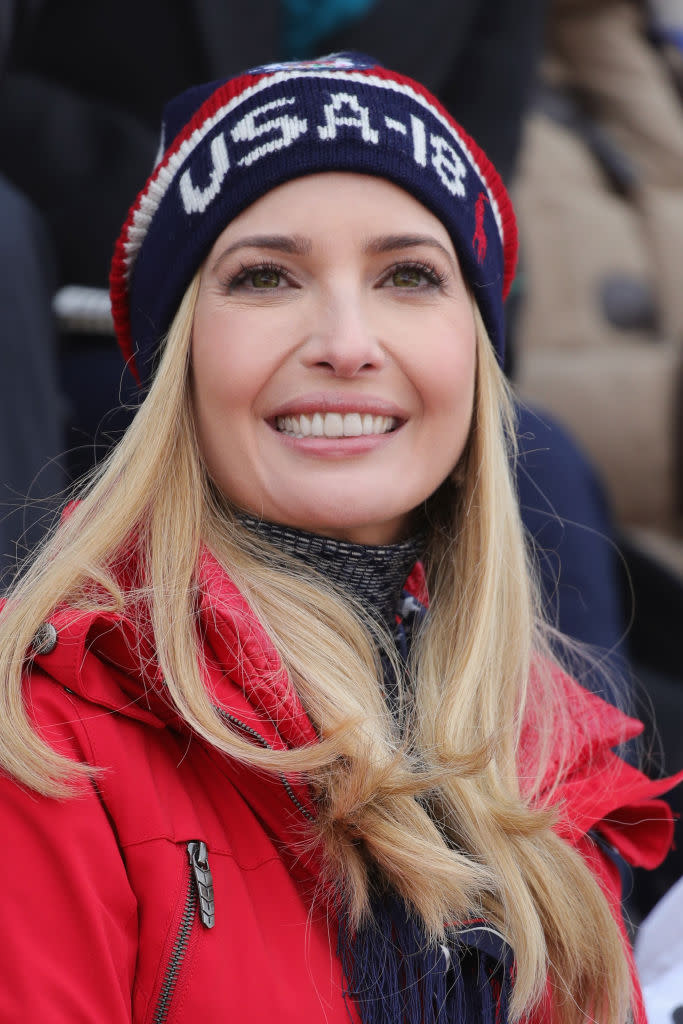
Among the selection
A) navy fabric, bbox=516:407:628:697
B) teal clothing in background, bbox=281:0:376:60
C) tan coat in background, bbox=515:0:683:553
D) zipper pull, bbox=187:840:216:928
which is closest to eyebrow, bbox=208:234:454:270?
zipper pull, bbox=187:840:216:928

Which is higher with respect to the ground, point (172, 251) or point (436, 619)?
point (172, 251)

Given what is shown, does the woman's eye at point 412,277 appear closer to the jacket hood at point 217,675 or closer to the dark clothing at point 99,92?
the jacket hood at point 217,675

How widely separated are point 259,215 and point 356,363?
0.78 ft

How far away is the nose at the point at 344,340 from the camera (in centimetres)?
139

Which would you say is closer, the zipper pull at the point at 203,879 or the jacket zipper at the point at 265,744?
the zipper pull at the point at 203,879

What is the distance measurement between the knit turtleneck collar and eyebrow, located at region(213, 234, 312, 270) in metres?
0.33

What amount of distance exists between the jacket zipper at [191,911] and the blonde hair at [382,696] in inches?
4.3

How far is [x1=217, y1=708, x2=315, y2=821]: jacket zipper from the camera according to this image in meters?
1.30

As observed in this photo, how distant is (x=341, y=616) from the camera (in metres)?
1.49

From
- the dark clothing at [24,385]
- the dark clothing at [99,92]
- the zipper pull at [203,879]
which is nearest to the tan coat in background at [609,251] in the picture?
the dark clothing at [99,92]

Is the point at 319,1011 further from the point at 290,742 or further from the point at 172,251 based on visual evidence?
the point at 172,251

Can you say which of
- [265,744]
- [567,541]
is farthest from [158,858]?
[567,541]

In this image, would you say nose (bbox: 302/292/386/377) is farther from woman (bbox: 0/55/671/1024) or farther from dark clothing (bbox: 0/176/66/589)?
dark clothing (bbox: 0/176/66/589)

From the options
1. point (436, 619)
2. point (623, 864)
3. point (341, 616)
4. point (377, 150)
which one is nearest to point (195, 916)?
point (341, 616)
